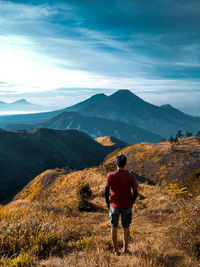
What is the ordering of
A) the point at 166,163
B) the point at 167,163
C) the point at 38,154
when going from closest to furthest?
the point at 167,163 → the point at 166,163 → the point at 38,154

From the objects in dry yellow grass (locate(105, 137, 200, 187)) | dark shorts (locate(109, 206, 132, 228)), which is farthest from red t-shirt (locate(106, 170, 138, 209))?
dry yellow grass (locate(105, 137, 200, 187))

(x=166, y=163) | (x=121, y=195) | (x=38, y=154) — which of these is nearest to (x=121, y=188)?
(x=121, y=195)

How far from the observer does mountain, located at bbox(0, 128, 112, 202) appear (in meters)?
61.8

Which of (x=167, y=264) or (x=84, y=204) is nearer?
(x=167, y=264)

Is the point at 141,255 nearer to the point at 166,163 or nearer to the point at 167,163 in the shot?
the point at 167,163

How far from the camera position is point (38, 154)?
85312 millimetres

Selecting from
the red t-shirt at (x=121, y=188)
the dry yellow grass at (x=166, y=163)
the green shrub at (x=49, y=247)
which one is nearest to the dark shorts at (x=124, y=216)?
the red t-shirt at (x=121, y=188)

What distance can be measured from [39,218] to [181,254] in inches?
162

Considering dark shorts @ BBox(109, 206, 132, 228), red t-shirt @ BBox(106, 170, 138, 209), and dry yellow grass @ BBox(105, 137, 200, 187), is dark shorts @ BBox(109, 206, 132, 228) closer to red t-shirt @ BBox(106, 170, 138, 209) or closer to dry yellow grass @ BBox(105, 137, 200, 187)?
red t-shirt @ BBox(106, 170, 138, 209)

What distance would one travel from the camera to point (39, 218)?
18.5 feet

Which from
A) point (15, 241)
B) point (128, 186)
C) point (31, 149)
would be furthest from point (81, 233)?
point (31, 149)

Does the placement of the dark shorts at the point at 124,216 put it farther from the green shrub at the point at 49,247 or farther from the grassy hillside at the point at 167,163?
the grassy hillside at the point at 167,163

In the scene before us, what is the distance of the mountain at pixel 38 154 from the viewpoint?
61794 mm

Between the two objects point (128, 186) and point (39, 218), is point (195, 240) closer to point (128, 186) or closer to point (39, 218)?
point (128, 186)
